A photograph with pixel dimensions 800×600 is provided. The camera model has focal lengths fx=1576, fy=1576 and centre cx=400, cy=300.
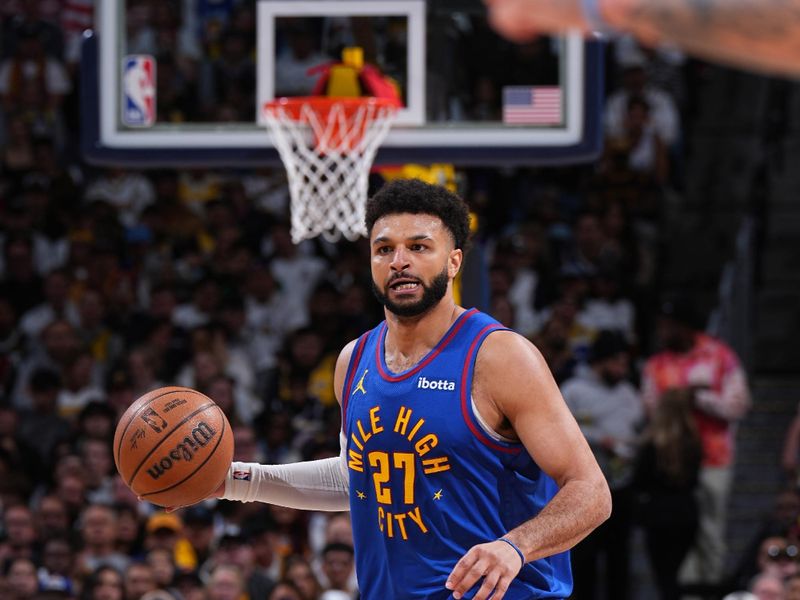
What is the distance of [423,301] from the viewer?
4.84 metres

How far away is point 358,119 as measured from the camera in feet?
25.6

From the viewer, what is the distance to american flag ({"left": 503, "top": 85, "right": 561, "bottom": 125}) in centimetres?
779

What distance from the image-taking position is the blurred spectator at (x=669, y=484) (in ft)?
32.6

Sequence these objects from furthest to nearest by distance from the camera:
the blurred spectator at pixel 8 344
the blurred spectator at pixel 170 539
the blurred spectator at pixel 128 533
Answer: the blurred spectator at pixel 8 344 → the blurred spectator at pixel 128 533 → the blurred spectator at pixel 170 539

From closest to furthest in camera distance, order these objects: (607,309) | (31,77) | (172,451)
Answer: (172,451) → (607,309) → (31,77)

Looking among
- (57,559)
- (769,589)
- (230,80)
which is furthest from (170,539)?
(230,80)

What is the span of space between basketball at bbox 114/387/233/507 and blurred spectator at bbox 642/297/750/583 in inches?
214

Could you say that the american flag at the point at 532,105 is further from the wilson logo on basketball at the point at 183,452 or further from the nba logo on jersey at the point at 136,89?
the wilson logo on basketball at the point at 183,452

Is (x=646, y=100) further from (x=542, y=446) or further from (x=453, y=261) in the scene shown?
(x=542, y=446)

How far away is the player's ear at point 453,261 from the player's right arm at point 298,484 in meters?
0.62

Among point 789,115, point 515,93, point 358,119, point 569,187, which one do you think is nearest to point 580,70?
point 515,93

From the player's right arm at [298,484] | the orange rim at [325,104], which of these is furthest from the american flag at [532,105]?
the player's right arm at [298,484]

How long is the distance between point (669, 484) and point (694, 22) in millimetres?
7785

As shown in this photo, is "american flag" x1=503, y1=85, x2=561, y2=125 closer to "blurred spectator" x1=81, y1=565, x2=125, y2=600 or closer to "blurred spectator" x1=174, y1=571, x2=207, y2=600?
"blurred spectator" x1=174, y1=571, x2=207, y2=600
